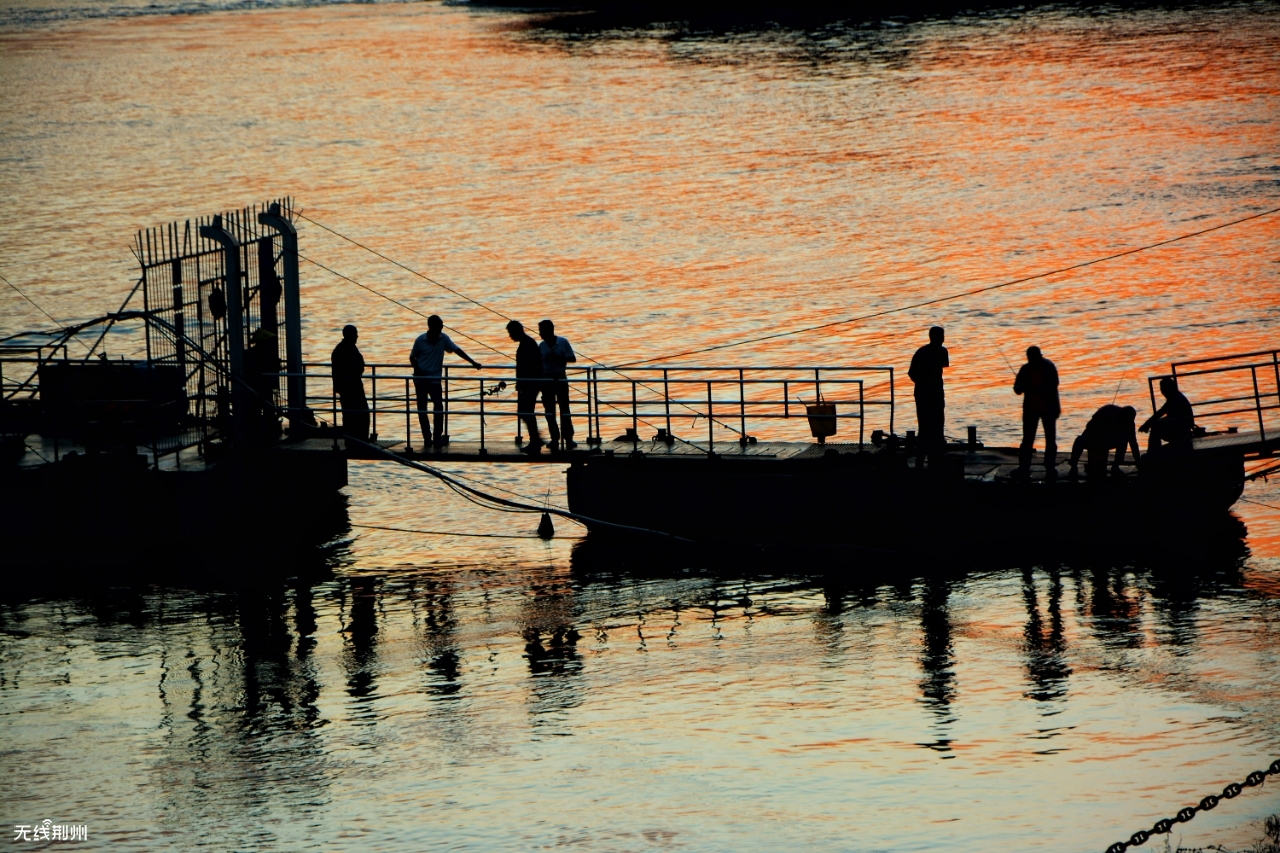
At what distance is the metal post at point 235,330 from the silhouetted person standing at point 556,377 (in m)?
4.75

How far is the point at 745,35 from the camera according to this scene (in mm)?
104125

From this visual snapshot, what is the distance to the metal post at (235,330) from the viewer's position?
25.4 metres

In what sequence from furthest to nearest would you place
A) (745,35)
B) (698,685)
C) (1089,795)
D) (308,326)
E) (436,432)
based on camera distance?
(745,35) → (308,326) → (436,432) → (698,685) → (1089,795)

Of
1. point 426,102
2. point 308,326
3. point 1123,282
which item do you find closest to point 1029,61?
point 426,102

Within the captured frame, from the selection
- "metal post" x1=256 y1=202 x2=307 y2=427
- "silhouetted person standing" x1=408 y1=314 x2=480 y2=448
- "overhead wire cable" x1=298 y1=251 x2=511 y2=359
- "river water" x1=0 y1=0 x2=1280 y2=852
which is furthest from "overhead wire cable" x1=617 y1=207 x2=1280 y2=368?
"silhouetted person standing" x1=408 y1=314 x2=480 y2=448

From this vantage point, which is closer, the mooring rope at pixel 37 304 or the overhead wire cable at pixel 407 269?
the mooring rope at pixel 37 304

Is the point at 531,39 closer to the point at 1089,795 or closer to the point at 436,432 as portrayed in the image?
the point at 436,432

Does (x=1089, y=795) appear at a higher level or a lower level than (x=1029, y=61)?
lower

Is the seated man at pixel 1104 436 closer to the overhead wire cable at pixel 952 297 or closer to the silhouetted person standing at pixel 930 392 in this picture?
the silhouetted person standing at pixel 930 392

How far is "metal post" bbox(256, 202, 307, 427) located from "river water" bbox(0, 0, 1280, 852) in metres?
2.43

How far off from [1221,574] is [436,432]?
12.0 m

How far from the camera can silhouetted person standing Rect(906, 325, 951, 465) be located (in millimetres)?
23625

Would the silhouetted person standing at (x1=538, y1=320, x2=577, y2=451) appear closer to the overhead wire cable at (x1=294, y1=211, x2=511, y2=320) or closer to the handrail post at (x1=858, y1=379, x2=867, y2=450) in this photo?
the handrail post at (x1=858, y1=379, x2=867, y2=450)

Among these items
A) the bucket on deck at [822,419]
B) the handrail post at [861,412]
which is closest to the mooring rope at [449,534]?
the bucket on deck at [822,419]
